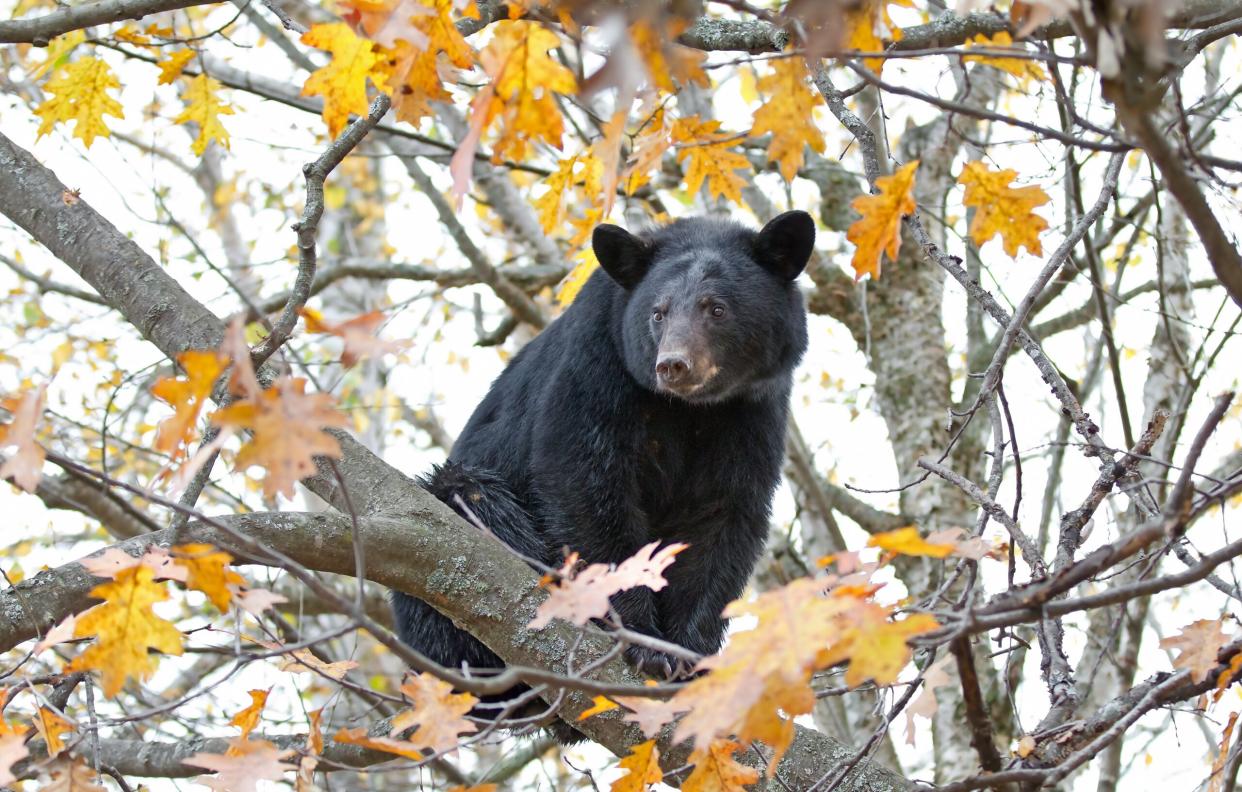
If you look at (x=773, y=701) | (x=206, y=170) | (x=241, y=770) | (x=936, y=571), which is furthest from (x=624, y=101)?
(x=206, y=170)

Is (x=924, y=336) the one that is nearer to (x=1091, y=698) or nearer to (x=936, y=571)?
(x=936, y=571)

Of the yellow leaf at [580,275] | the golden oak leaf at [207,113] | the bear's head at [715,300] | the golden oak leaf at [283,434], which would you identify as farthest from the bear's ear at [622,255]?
the golden oak leaf at [283,434]

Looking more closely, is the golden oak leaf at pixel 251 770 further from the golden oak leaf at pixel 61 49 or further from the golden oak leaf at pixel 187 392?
the golden oak leaf at pixel 61 49

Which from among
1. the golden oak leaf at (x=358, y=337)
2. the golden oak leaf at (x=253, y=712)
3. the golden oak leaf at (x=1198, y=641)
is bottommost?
the golden oak leaf at (x=253, y=712)

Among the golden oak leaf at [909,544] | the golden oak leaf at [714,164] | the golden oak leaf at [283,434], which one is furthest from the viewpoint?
the golden oak leaf at [714,164]

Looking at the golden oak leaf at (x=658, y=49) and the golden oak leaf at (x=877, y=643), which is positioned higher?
the golden oak leaf at (x=658, y=49)

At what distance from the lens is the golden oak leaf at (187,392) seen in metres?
2.39

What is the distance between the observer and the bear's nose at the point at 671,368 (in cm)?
524

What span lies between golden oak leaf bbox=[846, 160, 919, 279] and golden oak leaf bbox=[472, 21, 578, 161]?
1016mm

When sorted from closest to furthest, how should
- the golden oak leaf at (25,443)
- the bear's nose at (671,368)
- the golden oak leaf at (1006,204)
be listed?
the golden oak leaf at (25,443) → the golden oak leaf at (1006,204) → the bear's nose at (671,368)

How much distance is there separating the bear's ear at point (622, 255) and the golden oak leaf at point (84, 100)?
236 centimetres

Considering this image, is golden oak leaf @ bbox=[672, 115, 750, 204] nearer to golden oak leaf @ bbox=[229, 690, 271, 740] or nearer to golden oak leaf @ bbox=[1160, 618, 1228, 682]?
golden oak leaf @ bbox=[1160, 618, 1228, 682]

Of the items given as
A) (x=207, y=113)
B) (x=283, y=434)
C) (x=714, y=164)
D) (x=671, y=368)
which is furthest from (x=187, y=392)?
(x=207, y=113)

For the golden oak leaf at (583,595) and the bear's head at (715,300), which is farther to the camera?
the bear's head at (715,300)
